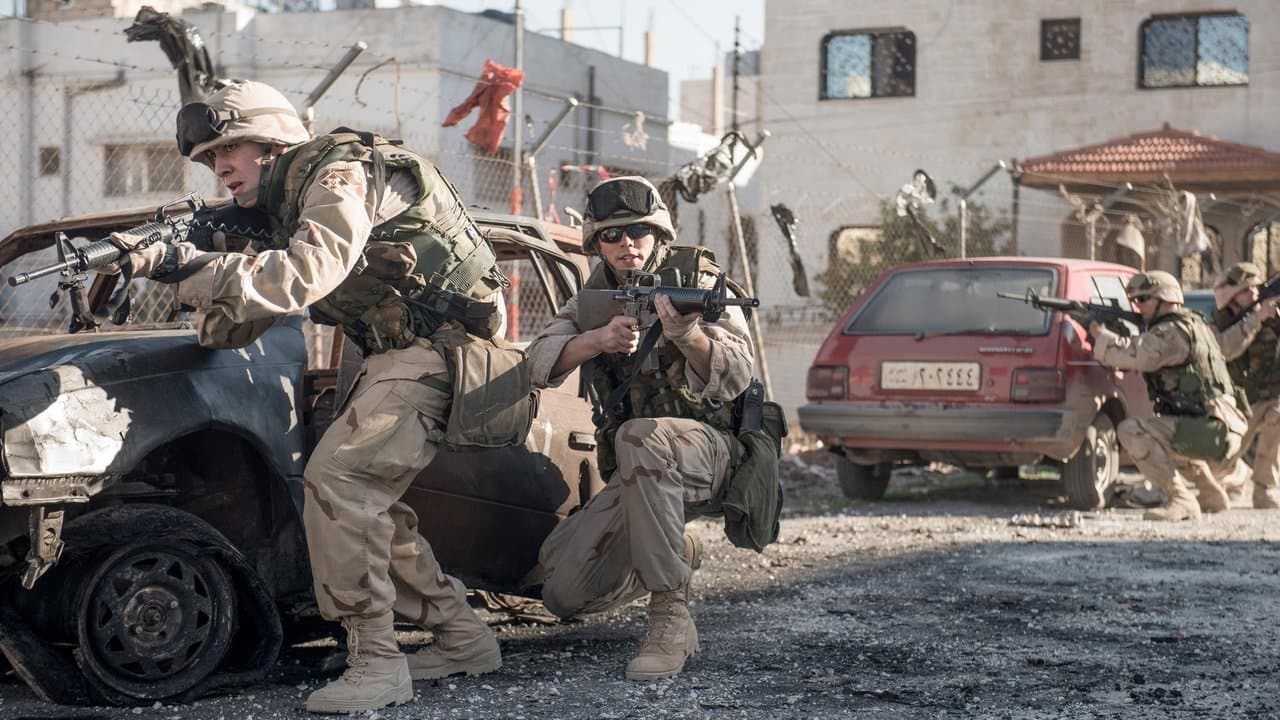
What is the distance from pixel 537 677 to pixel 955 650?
1380 millimetres

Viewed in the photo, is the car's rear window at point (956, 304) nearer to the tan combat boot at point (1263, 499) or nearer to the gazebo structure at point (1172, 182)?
the tan combat boot at point (1263, 499)

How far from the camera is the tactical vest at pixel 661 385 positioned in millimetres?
4934

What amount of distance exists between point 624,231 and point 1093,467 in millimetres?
5070

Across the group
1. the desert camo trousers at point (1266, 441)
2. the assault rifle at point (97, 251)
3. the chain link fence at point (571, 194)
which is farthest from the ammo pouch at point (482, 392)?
the chain link fence at point (571, 194)

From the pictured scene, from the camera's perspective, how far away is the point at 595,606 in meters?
5.04

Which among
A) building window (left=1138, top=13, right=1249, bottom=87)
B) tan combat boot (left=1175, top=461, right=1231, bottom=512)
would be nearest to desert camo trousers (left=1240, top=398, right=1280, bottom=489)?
tan combat boot (left=1175, top=461, right=1231, bottom=512)

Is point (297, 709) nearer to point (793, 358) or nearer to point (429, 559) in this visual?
point (429, 559)

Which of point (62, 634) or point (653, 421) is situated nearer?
point (62, 634)

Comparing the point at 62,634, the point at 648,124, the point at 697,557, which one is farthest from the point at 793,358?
the point at 62,634

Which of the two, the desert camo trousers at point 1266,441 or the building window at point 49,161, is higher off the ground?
the building window at point 49,161

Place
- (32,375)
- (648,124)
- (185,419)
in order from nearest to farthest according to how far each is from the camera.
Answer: (32,375), (185,419), (648,124)

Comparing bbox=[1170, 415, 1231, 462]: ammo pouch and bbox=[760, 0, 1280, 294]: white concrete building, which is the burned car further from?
bbox=[760, 0, 1280, 294]: white concrete building

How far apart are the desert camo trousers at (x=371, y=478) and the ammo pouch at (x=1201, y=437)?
5.65 m

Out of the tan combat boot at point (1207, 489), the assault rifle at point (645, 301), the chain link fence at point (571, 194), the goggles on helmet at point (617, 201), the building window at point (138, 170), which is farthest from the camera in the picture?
the building window at point (138, 170)
